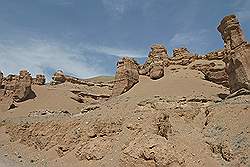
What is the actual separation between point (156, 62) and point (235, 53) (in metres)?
12.7

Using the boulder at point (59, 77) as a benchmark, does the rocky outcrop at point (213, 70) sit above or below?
below

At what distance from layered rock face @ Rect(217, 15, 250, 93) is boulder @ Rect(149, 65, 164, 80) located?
9.02 m

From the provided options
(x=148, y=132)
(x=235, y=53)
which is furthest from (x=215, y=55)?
(x=148, y=132)

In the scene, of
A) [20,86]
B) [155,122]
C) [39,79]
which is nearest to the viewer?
[155,122]

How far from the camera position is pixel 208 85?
29469 millimetres

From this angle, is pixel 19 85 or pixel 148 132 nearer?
pixel 148 132

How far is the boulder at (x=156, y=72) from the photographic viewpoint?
108ft

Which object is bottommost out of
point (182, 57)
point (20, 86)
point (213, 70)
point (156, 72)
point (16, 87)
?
point (156, 72)

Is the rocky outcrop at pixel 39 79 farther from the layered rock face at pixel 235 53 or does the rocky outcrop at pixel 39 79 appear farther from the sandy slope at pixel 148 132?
the layered rock face at pixel 235 53

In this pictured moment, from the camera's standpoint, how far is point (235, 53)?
75.7 ft

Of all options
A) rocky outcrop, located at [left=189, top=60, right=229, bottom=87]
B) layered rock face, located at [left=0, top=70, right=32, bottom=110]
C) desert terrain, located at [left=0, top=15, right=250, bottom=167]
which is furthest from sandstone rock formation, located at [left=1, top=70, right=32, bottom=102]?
rocky outcrop, located at [left=189, top=60, right=229, bottom=87]

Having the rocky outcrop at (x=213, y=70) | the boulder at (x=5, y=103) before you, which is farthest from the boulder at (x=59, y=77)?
the rocky outcrop at (x=213, y=70)

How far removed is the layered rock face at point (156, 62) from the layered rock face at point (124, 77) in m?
2.03

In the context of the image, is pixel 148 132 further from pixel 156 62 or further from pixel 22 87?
pixel 22 87
